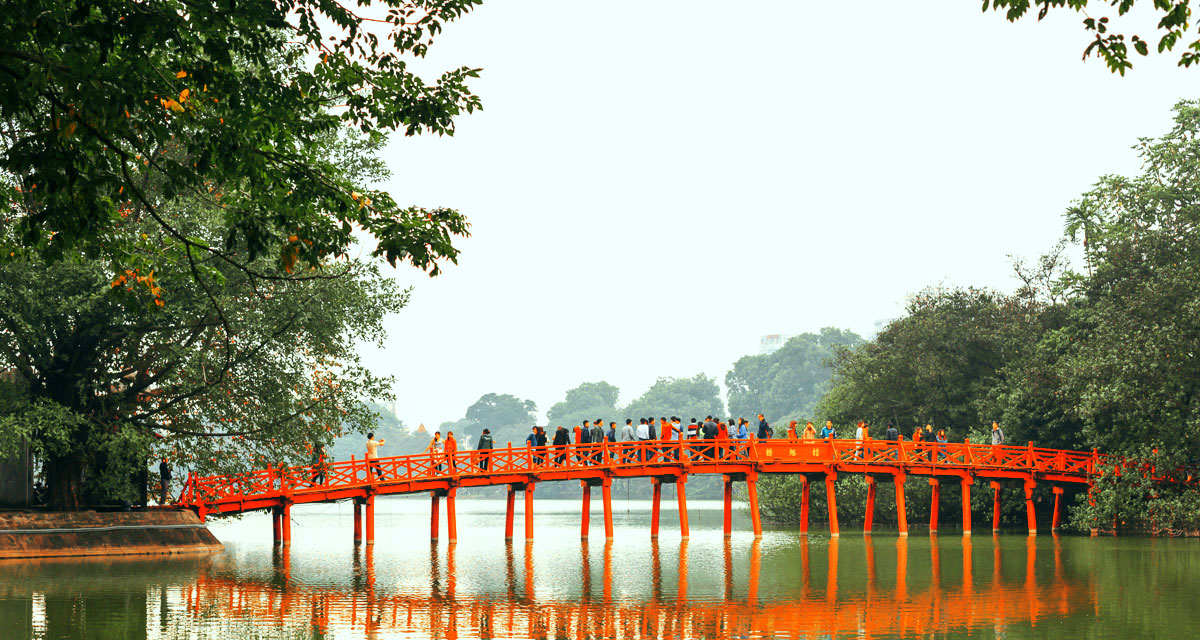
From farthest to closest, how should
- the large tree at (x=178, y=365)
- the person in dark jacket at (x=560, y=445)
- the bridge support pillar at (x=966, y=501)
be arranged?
the bridge support pillar at (x=966, y=501) < the person in dark jacket at (x=560, y=445) < the large tree at (x=178, y=365)

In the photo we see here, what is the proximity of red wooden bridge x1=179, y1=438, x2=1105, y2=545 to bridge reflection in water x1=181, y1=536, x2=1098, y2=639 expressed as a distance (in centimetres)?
924

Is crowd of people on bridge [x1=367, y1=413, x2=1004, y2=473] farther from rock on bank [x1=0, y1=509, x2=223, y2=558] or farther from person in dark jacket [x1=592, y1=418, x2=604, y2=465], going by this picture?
rock on bank [x1=0, y1=509, x2=223, y2=558]

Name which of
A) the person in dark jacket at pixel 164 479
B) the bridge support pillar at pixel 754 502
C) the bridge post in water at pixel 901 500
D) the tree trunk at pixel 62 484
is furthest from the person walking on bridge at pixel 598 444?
the tree trunk at pixel 62 484

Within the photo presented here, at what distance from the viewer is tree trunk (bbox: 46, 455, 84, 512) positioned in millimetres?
30891

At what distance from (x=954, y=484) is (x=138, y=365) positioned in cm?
3034

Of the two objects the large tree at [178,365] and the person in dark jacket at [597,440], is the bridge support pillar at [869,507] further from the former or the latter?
the large tree at [178,365]

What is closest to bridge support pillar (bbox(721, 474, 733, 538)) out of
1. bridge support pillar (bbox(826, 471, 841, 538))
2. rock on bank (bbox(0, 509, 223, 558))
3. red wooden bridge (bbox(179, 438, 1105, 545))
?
red wooden bridge (bbox(179, 438, 1105, 545))

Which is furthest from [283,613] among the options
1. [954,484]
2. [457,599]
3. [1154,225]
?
[1154,225]

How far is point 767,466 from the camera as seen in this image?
36.4 meters

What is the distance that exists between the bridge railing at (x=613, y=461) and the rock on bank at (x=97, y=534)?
6.39 feet

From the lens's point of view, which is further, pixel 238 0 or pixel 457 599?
pixel 457 599

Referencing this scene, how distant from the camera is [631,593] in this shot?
19.8 meters

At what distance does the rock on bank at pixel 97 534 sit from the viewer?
29.2 m

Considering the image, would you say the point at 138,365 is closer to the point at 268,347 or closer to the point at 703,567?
the point at 268,347
